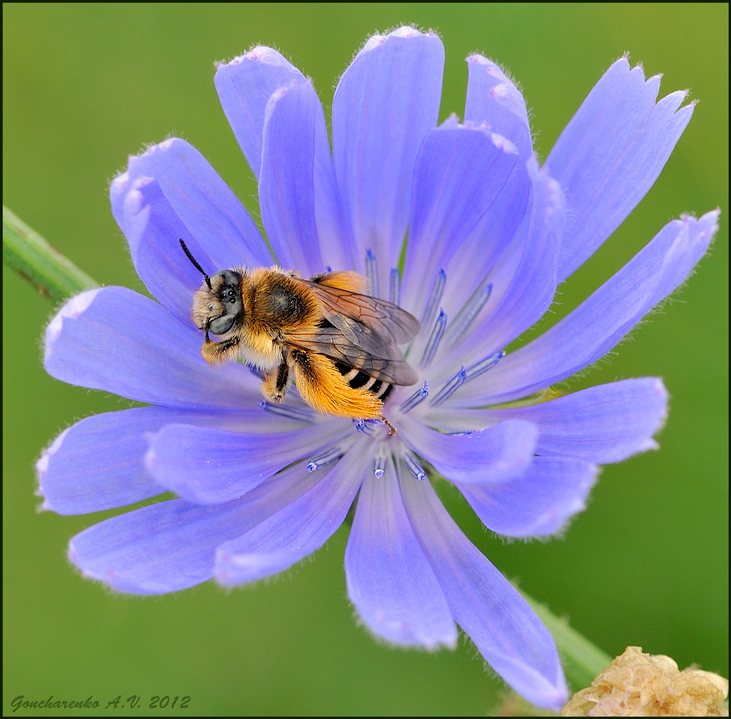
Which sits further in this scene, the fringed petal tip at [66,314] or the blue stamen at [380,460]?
the blue stamen at [380,460]

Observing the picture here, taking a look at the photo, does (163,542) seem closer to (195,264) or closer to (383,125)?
(195,264)

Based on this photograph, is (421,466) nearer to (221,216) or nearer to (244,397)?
(244,397)

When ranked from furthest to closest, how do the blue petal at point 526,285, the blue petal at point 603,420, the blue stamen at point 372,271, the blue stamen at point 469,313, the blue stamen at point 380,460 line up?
the blue stamen at point 372,271, the blue stamen at point 469,313, the blue stamen at point 380,460, the blue petal at point 526,285, the blue petal at point 603,420

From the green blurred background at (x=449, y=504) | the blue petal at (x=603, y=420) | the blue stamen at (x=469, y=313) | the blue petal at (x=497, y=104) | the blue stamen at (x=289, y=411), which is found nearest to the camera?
the blue petal at (x=603, y=420)

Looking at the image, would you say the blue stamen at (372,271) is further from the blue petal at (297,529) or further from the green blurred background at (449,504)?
the green blurred background at (449,504)

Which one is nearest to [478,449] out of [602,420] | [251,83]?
[602,420]

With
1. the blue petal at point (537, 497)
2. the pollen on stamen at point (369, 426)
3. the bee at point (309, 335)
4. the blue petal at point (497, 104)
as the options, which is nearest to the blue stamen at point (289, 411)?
the bee at point (309, 335)

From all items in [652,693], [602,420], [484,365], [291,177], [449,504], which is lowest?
[449,504]
